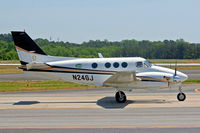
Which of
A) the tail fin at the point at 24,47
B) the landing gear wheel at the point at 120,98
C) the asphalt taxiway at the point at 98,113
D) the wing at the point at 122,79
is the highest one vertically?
the tail fin at the point at 24,47

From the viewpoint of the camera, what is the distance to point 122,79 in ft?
62.1

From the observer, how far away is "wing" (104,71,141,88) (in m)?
18.3

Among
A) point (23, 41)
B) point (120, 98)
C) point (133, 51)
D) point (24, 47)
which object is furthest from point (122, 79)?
point (133, 51)

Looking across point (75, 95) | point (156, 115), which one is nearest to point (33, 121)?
point (156, 115)

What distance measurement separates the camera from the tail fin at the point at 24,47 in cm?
2009

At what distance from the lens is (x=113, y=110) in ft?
55.0

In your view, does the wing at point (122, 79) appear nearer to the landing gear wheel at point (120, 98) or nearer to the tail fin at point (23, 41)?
the landing gear wheel at point (120, 98)

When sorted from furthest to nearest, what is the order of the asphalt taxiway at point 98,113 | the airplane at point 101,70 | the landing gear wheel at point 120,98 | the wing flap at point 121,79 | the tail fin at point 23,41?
1. the tail fin at point 23,41
2. the landing gear wheel at point 120,98
3. the airplane at point 101,70
4. the wing flap at point 121,79
5. the asphalt taxiway at point 98,113

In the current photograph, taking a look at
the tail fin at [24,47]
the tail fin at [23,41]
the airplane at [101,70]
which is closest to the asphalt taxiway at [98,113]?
the airplane at [101,70]

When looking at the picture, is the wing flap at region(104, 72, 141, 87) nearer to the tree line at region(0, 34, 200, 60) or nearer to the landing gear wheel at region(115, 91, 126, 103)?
the landing gear wheel at region(115, 91, 126, 103)

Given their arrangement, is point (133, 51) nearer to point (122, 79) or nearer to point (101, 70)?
point (101, 70)

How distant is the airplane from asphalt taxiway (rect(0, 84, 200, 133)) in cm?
116

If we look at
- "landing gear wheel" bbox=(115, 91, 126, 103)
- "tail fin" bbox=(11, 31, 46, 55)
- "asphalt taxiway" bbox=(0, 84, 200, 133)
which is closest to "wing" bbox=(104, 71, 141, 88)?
"landing gear wheel" bbox=(115, 91, 126, 103)

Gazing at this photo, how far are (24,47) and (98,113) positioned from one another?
25.0 feet
